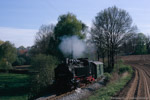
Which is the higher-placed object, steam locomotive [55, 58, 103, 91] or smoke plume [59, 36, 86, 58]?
smoke plume [59, 36, 86, 58]

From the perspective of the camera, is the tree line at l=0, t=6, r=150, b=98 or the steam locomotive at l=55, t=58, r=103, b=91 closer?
the steam locomotive at l=55, t=58, r=103, b=91

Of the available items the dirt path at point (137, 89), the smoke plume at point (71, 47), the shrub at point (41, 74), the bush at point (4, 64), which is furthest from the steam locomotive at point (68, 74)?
the bush at point (4, 64)

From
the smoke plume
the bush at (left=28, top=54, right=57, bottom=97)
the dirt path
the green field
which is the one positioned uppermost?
the smoke plume

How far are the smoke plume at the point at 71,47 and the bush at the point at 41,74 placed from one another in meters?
6.90

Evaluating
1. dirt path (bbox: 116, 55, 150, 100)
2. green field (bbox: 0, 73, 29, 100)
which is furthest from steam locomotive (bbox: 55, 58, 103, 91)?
green field (bbox: 0, 73, 29, 100)

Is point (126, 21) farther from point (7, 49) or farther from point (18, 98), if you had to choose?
point (7, 49)

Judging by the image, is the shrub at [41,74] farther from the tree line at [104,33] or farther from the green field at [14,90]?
the tree line at [104,33]

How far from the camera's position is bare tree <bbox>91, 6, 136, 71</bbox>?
40438mm

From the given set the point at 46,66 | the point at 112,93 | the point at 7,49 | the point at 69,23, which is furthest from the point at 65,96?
the point at 7,49

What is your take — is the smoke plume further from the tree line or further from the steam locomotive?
the steam locomotive

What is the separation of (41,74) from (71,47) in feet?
30.7

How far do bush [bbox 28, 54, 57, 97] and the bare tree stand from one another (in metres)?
19.7

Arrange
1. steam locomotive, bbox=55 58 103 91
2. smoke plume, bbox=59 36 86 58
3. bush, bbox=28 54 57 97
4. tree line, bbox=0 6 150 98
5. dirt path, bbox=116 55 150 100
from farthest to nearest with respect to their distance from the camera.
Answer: tree line, bbox=0 6 150 98 < smoke plume, bbox=59 36 86 58 < bush, bbox=28 54 57 97 < steam locomotive, bbox=55 58 103 91 < dirt path, bbox=116 55 150 100

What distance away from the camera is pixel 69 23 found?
34656 mm
